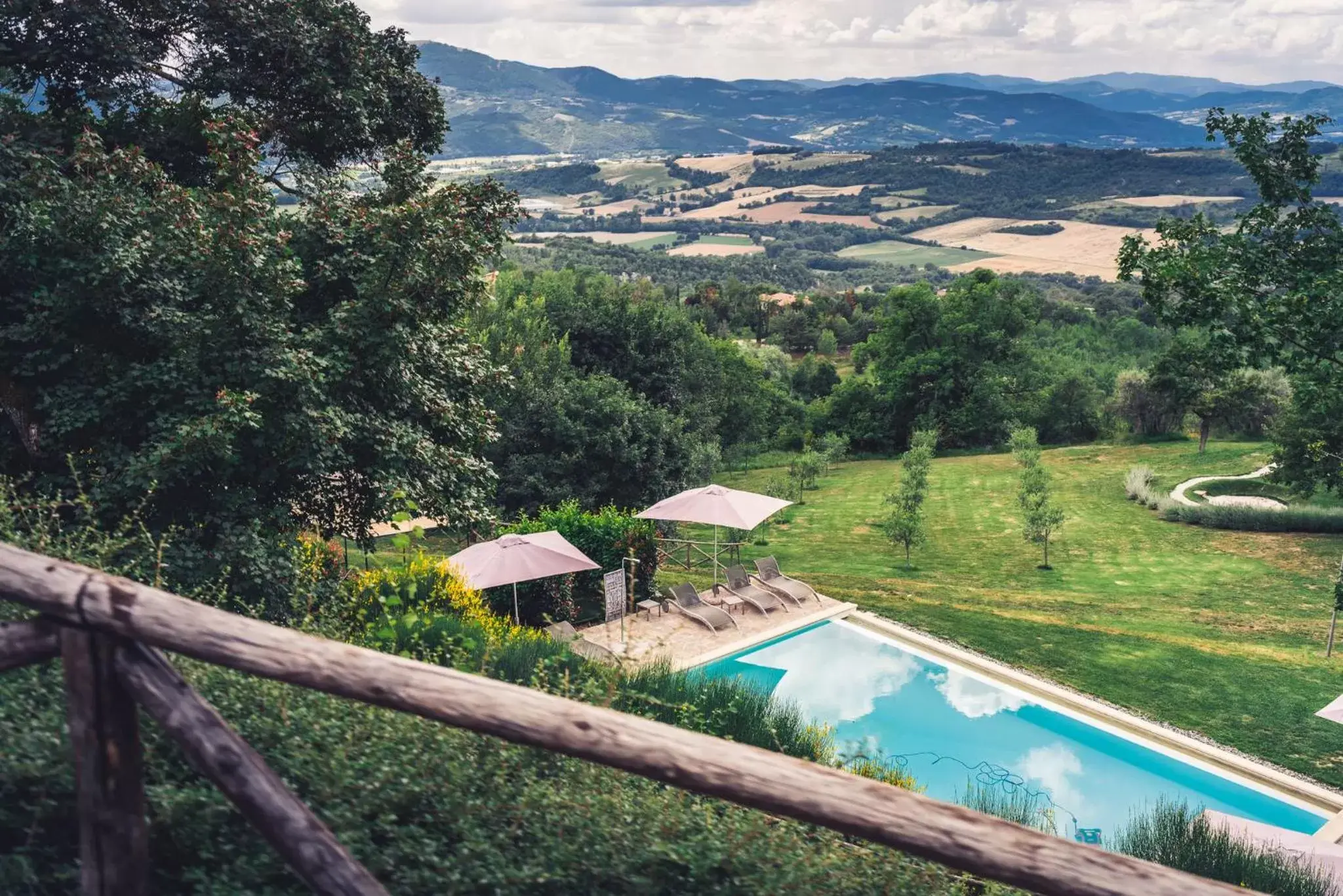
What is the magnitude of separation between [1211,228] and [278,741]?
1208 cm

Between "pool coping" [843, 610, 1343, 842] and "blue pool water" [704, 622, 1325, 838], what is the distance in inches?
7.5

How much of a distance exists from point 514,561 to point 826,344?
61147mm

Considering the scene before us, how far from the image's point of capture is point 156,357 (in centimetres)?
961

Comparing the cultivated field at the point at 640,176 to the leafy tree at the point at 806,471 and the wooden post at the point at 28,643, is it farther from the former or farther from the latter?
the wooden post at the point at 28,643

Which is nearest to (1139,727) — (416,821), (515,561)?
(515,561)

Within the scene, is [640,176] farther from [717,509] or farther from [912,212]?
[717,509]

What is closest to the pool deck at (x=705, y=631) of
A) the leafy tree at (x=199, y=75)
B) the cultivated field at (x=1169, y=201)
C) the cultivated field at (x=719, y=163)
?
the leafy tree at (x=199, y=75)

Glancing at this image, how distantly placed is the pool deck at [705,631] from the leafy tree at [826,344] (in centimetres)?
5739

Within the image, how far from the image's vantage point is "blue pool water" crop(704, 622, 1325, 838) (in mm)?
9555

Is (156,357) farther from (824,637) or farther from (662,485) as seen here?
(662,485)

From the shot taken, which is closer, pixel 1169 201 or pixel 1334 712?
pixel 1334 712

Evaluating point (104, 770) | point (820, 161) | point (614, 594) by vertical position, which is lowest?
point (614, 594)

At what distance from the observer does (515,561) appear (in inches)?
500

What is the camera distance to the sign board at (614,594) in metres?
13.4
